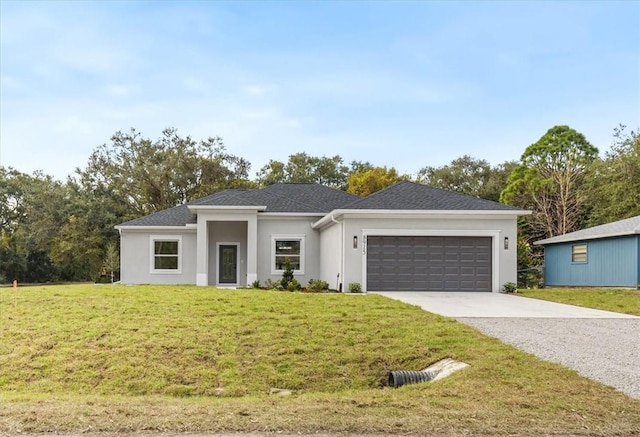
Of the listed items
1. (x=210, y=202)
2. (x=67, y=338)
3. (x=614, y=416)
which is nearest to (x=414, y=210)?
(x=210, y=202)

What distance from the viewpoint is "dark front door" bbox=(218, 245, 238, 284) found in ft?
76.1

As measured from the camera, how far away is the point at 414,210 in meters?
17.9

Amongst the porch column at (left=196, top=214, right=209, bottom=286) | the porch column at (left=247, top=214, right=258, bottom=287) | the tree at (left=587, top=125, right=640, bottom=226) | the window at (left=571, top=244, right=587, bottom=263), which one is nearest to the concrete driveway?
the porch column at (left=247, top=214, right=258, bottom=287)

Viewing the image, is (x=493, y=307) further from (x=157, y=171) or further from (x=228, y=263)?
(x=157, y=171)

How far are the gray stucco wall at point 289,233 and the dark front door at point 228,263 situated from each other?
179cm

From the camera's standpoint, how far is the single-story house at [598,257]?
67.1 ft

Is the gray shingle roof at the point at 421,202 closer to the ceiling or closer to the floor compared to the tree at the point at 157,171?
closer to the floor

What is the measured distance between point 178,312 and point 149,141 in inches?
1261

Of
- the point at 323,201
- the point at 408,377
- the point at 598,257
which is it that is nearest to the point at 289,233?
the point at 323,201

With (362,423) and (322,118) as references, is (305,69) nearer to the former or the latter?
(322,118)

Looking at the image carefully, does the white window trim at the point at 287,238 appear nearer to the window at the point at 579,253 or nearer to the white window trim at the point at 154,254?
the white window trim at the point at 154,254

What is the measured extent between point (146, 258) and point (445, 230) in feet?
41.8

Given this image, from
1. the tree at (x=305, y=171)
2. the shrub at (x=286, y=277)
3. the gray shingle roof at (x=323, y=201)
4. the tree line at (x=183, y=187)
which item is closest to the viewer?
A: the gray shingle roof at (x=323, y=201)

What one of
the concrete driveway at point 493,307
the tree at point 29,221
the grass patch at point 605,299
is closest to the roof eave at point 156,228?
the concrete driveway at point 493,307
